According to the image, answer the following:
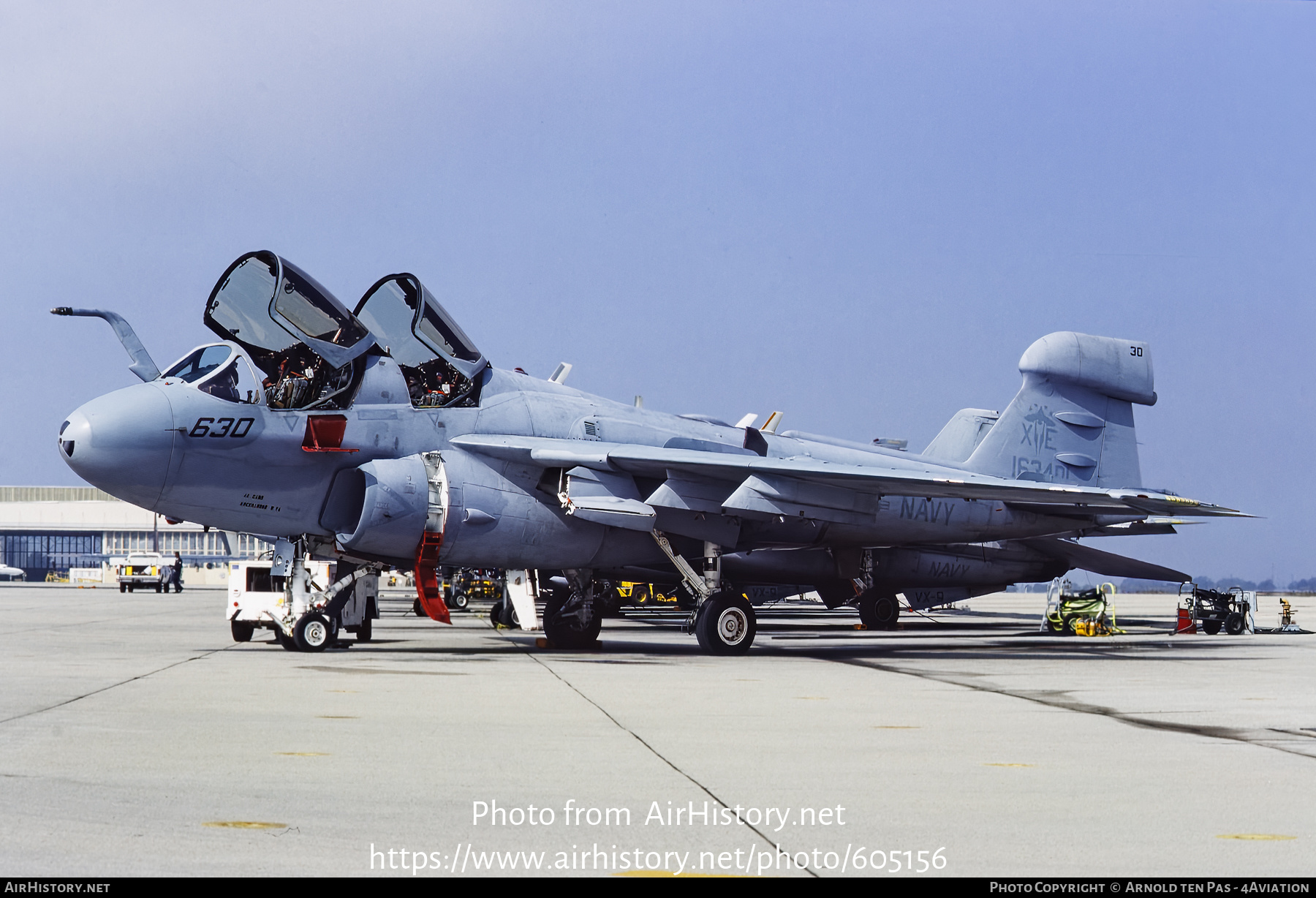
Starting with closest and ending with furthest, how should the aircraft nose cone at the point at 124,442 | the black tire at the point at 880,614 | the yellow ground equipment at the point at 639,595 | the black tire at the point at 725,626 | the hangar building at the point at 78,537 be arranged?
the aircraft nose cone at the point at 124,442, the black tire at the point at 725,626, the black tire at the point at 880,614, the yellow ground equipment at the point at 639,595, the hangar building at the point at 78,537

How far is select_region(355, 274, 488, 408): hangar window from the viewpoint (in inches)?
622

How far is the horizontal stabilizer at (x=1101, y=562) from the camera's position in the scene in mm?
25656

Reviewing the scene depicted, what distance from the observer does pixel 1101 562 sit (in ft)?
85.9

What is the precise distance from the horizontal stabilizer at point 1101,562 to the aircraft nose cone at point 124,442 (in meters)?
17.4

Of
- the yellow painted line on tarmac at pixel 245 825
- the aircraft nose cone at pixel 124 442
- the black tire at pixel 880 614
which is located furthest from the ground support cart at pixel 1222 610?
the yellow painted line on tarmac at pixel 245 825

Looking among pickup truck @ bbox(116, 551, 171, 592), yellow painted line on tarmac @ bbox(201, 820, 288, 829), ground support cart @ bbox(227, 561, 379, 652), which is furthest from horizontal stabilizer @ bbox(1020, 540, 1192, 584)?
pickup truck @ bbox(116, 551, 171, 592)

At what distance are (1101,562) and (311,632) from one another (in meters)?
17.0

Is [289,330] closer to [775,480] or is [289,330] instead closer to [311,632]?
[311,632]

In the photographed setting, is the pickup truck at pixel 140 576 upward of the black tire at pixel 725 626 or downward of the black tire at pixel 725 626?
downward

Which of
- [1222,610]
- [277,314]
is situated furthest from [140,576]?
[277,314]

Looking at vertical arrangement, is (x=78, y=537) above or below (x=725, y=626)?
below

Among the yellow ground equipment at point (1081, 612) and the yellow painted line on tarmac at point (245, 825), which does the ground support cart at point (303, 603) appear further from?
the yellow ground equipment at point (1081, 612)
